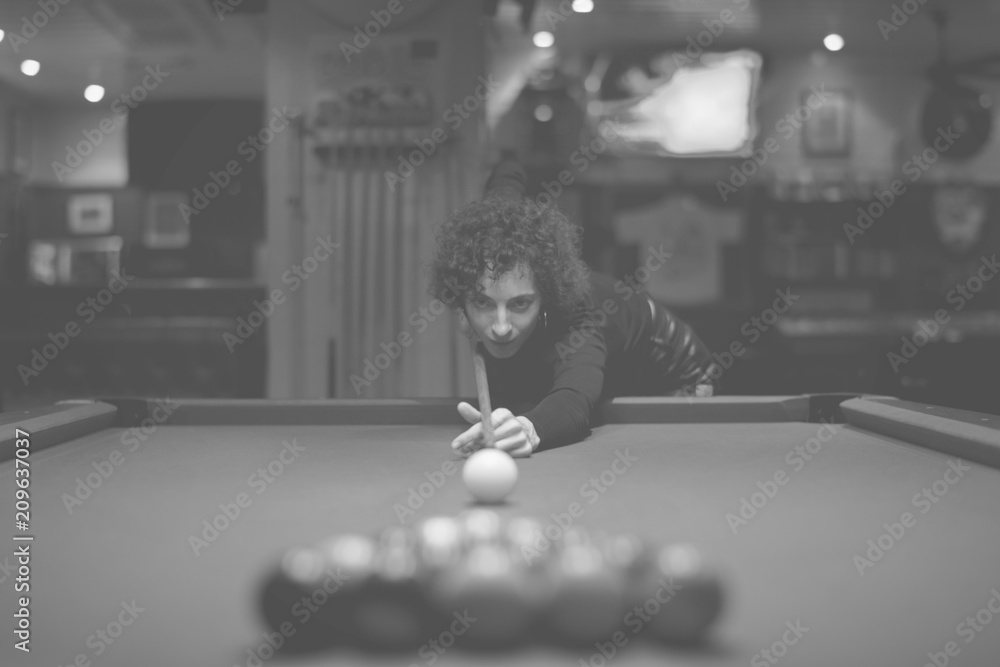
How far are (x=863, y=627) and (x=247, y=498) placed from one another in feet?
3.24

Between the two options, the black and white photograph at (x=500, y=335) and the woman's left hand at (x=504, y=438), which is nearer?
the black and white photograph at (x=500, y=335)

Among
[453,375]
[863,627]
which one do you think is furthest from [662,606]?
[453,375]

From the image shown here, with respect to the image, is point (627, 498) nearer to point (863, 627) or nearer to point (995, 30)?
point (863, 627)

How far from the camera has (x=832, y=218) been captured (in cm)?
707

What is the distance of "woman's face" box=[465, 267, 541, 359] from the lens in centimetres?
222
